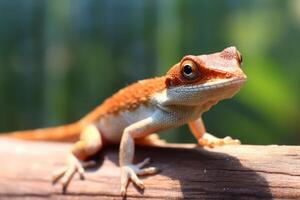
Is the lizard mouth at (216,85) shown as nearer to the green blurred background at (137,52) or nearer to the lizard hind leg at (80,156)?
the lizard hind leg at (80,156)

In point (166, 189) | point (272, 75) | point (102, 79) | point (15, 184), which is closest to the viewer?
point (166, 189)

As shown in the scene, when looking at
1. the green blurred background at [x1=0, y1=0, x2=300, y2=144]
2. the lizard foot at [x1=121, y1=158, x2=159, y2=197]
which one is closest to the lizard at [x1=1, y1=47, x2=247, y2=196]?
the lizard foot at [x1=121, y1=158, x2=159, y2=197]

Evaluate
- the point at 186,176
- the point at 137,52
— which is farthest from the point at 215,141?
the point at 137,52

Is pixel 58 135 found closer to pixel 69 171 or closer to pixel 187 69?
pixel 69 171

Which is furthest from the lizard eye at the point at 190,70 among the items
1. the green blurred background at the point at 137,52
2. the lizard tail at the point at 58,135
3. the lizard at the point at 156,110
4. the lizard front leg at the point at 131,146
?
the green blurred background at the point at 137,52

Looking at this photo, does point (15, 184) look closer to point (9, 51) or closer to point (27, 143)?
point (27, 143)

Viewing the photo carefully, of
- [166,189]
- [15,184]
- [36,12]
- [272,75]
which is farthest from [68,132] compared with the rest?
[36,12]

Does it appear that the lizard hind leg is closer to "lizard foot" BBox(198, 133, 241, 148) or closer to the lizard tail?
the lizard tail
